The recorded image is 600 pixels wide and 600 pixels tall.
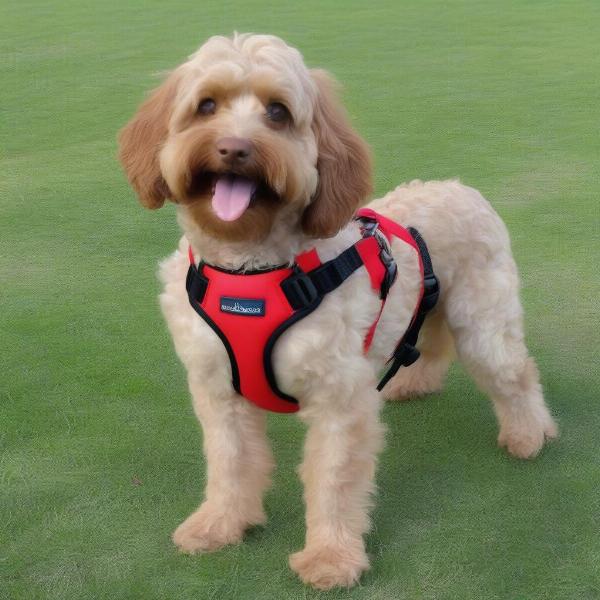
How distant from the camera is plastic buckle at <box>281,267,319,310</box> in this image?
2621 millimetres

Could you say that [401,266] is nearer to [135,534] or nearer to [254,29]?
[135,534]

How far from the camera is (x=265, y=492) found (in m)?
3.17

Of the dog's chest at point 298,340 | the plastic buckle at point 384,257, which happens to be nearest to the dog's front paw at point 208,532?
the dog's chest at point 298,340

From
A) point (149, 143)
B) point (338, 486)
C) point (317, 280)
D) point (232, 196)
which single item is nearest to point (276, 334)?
point (317, 280)

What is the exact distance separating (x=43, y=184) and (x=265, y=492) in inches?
147

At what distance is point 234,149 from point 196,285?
0.49 metres

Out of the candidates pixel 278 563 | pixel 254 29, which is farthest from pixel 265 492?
pixel 254 29

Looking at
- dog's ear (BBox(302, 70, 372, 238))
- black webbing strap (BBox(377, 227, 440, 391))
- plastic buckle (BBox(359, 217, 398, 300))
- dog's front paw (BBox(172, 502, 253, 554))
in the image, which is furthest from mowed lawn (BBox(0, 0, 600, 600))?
dog's ear (BBox(302, 70, 372, 238))

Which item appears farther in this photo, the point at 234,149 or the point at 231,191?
the point at 231,191

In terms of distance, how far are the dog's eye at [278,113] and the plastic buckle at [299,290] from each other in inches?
17.0

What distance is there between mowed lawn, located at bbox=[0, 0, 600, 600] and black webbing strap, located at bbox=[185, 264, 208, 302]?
84cm

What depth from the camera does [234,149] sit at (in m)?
2.38

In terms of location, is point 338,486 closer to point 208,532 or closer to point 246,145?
point 208,532

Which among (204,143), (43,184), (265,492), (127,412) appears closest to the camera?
(204,143)
